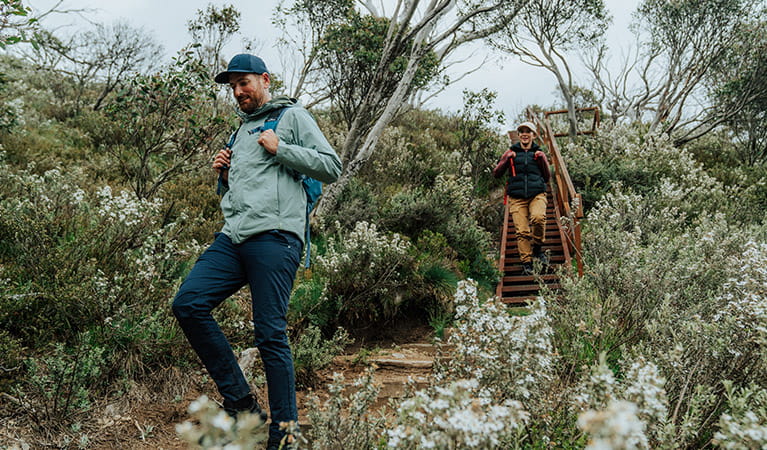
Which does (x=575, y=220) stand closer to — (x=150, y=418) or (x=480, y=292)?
(x=480, y=292)

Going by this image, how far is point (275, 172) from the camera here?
262cm

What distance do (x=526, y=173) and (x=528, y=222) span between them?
73 centimetres

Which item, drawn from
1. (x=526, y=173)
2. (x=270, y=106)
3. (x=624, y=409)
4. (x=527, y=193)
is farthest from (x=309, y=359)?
A: (x=526, y=173)

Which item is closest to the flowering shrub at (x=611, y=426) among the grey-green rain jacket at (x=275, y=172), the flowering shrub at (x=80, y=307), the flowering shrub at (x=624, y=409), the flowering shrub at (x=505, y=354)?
the flowering shrub at (x=624, y=409)

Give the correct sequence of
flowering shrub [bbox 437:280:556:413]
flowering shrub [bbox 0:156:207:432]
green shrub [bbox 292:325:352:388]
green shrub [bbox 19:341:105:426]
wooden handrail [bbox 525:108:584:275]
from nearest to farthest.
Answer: flowering shrub [bbox 437:280:556:413] → green shrub [bbox 19:341:105:426] → flowering shrub [bbox 0:156:207:432] → green shrub [bbox 292:325:352:388] → wooden handrail [bbox 525:108:584:275]

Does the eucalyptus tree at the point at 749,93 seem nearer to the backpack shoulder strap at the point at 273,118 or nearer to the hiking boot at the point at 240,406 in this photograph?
the backpack shoulder strap at the point at 273,118

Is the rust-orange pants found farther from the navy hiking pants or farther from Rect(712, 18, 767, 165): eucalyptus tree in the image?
Rect(712, 18, 767, 165): eucalyptus tree

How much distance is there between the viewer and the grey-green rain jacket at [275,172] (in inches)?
99.3

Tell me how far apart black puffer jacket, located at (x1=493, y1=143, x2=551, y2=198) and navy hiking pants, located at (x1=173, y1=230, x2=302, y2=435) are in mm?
5220

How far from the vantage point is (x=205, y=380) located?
358 centimetres

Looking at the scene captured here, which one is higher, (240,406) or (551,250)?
(551,250)

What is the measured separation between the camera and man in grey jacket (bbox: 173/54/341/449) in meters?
2.38

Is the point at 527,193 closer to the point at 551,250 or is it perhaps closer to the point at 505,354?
the point at 551,250

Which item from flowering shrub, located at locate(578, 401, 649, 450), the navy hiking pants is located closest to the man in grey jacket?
the navy hiking pants
